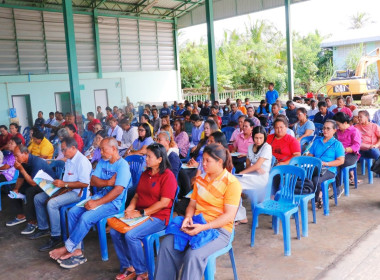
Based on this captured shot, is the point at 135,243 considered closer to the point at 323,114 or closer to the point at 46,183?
the point at 46,183

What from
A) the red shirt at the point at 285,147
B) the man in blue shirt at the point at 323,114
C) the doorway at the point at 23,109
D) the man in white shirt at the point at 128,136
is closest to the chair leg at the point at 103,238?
the red shirt at the point at 285,147

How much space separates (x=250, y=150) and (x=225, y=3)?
13.1 m

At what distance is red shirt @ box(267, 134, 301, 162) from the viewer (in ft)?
14.0

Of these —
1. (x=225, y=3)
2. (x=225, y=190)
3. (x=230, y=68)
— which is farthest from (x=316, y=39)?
(x=225, y=190)

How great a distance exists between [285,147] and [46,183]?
8.83 feet

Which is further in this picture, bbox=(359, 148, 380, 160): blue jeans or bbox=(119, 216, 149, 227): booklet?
bbox=(359, 148, 380, 160): blue jeans

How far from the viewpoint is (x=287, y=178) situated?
143 inches

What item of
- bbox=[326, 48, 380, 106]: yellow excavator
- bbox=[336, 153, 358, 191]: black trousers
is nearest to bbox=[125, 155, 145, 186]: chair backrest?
bbox=[336, 153, 358, 191]: black trousers

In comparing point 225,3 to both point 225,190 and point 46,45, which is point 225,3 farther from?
point 225,190

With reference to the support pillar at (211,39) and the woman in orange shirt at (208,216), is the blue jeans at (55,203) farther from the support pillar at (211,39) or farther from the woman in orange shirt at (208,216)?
the support pillar at (211,39)

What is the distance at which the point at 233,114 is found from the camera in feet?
29.4

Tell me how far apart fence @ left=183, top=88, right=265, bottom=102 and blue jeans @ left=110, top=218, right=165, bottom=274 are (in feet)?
57.7

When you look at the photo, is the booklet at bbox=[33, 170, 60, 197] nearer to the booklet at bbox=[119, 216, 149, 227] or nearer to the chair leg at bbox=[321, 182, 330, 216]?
the booklet at bbox=[119, 216, 149, 227]

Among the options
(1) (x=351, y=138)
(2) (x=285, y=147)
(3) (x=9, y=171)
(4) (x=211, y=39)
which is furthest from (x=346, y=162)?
(4) (x=211, y=39)
